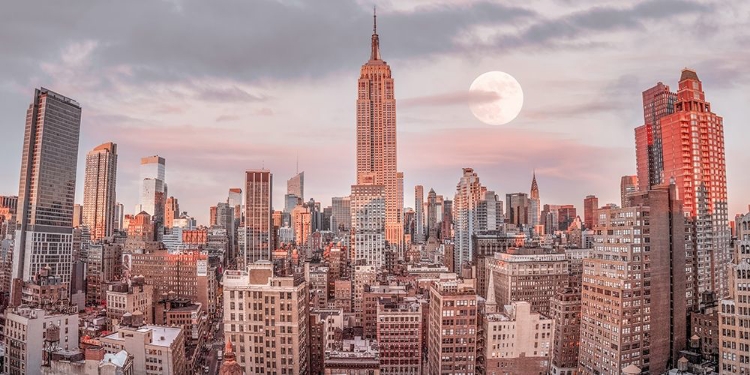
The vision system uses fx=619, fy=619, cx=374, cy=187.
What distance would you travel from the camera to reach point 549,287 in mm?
172750

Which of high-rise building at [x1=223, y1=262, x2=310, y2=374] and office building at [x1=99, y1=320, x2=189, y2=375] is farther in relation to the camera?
office building at [x1=99, y1=320, x2=189, y2=375]

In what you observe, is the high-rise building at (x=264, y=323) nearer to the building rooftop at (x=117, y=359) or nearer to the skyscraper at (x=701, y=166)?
the building rooftop at (x=117, y=359)

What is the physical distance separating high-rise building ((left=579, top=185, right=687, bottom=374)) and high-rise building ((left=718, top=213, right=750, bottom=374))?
15729 millimetres

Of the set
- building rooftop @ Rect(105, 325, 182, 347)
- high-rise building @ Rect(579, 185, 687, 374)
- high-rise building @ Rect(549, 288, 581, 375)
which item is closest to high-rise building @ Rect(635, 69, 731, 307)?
high-rise building @ Rect(579, 185, 687, 374)

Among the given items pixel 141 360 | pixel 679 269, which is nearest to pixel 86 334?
pixel 141 360

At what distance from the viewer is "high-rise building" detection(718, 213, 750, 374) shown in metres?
92.2

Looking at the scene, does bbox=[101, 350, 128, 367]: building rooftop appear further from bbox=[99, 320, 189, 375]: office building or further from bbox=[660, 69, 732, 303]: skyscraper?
bbox=[660, 69, 732, 303]: skyscraper

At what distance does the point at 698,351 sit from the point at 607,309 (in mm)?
20356

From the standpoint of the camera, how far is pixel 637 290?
11012 centimetres

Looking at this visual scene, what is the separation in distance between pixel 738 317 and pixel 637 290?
18.7 metres

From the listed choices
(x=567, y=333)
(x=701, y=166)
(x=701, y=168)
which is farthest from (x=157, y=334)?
(x=701, y=166)

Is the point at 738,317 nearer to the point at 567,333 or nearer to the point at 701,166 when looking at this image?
the point at 567,333

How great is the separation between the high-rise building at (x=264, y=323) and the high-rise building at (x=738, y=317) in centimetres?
6562

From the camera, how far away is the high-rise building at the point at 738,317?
303ft
